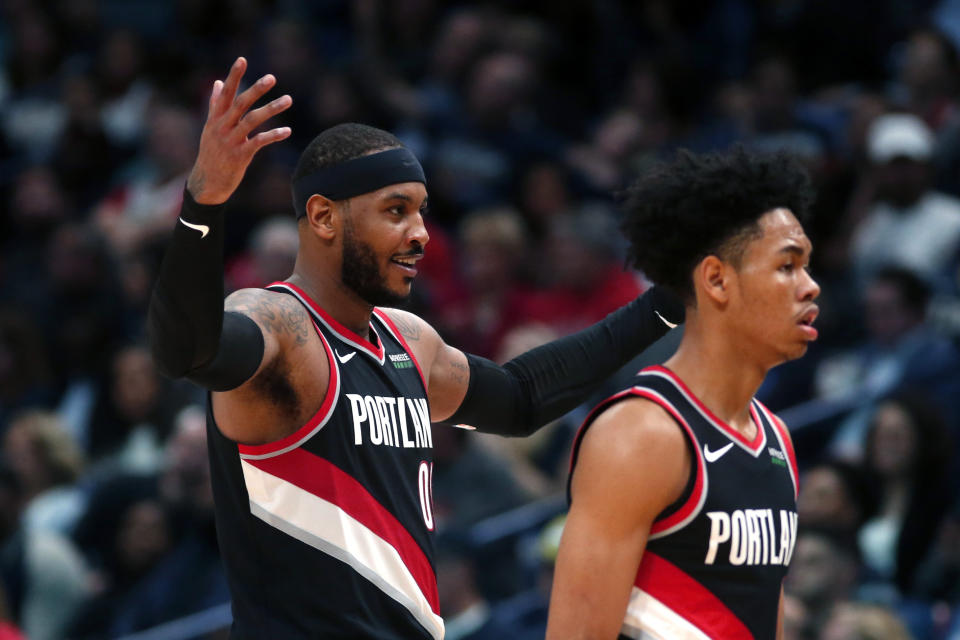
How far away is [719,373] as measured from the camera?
403 centimetres

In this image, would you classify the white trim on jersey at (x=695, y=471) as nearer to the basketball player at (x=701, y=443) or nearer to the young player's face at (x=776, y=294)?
the basketball player at (x=701, y=443)

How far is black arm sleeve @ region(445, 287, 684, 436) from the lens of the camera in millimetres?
4773

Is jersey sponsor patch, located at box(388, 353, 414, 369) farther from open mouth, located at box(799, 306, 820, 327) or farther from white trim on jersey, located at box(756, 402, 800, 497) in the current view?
open mouth, located at box(799, 306, 820, 327)

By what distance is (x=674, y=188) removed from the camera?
4.11 m

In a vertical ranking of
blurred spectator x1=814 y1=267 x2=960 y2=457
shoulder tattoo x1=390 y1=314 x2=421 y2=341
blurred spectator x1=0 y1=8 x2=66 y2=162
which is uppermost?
blurred spectator x1=0 y1=8 x2=66 y2=162

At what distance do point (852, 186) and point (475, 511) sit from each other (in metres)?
3.41

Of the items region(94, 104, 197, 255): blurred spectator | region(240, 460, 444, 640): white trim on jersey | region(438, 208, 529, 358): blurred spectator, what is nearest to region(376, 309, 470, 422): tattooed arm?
region(240, 460, 444, 640): white trim on jersey

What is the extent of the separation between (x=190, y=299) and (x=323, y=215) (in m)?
A: 0.91

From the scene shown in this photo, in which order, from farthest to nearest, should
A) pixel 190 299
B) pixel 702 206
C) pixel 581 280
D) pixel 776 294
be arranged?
1. pixel 581 280
2. pixel 702 206
3. pixel 776 294
4. pixel 190 299

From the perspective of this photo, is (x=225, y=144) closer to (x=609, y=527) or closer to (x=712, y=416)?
(x=609, y=527)

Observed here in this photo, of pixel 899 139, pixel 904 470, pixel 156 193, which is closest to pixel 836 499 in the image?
pixel 904 470

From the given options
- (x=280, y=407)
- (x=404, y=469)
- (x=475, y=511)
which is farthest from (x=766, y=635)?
(x=475, y=511)

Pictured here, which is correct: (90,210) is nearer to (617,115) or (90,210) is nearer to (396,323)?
(617,115)

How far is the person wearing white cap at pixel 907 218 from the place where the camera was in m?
8.84
